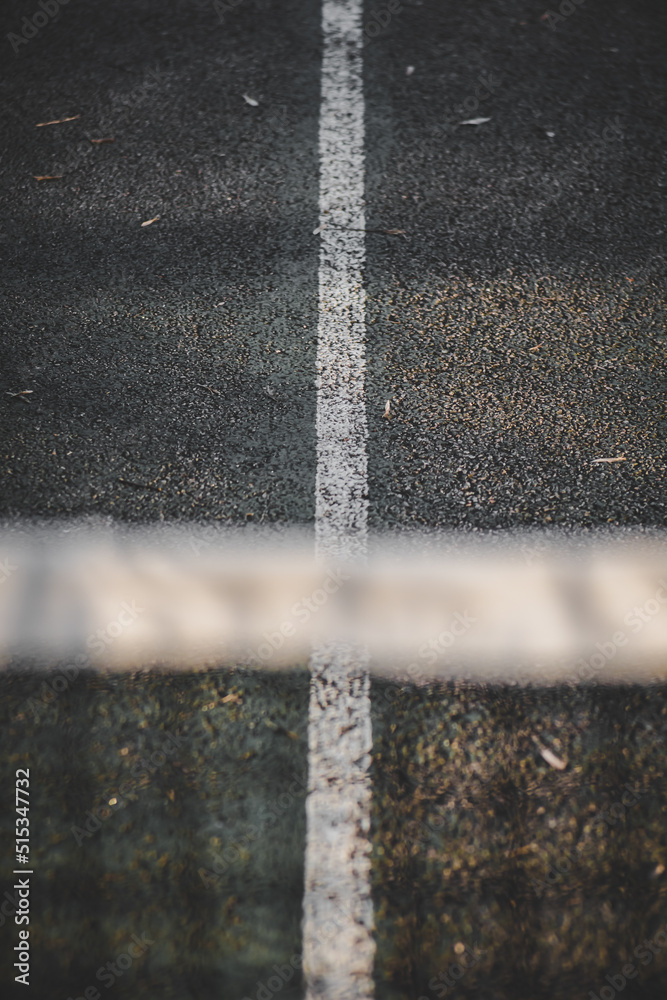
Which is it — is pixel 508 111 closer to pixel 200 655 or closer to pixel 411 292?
pixel 411 292

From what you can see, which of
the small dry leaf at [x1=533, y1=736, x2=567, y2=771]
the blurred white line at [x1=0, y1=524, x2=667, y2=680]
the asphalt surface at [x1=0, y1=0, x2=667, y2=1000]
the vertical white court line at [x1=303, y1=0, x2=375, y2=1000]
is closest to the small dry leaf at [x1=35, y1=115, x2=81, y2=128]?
the asphalt surface at [x1=0, y1=0, x2=667, y2=1000]

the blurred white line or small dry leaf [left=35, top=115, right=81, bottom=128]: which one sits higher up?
small dry leaf [left=35, top=115, right=81, bottom=128]

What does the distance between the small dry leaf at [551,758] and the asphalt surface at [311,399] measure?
0.02 metres

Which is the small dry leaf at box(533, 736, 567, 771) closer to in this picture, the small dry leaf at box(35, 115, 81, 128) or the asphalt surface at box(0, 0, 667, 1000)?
the asphalt surface at box(0, 0, 667, 1000)

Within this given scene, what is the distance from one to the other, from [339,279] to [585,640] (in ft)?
5.35

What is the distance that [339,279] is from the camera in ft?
9.45

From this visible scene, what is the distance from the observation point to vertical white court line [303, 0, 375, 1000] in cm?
160

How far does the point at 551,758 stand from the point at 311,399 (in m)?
1.33

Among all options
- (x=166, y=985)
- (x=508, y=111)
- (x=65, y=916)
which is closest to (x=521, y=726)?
(x=166, y=985)

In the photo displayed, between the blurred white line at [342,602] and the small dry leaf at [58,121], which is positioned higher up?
the small dry leaf at [58,121]

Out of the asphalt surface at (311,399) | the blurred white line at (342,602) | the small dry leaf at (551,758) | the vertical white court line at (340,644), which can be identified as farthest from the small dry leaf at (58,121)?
the small dry leaf at (551,758)

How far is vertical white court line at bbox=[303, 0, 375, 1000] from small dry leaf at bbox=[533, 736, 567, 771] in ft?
1.35

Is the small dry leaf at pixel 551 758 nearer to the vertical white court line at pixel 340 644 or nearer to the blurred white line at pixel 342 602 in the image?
the blurred white line at pixel 342 602

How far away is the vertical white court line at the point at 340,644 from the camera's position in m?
1.60
